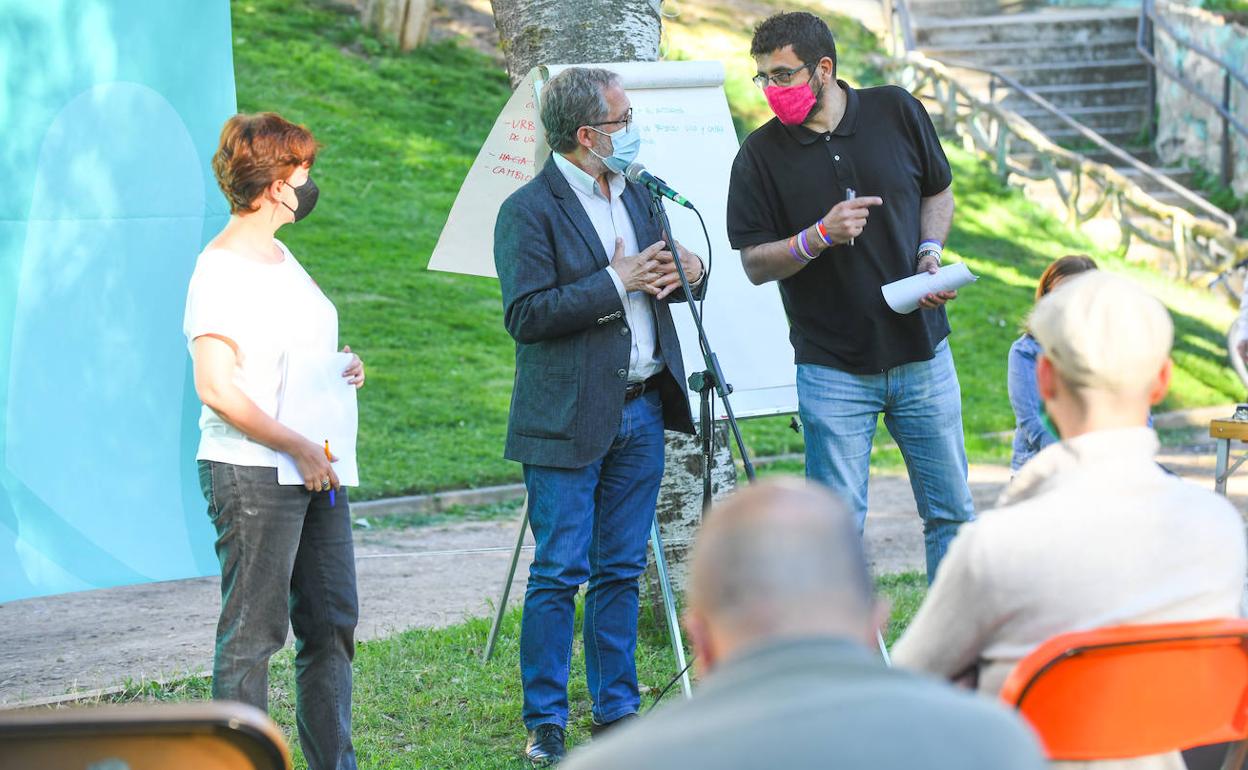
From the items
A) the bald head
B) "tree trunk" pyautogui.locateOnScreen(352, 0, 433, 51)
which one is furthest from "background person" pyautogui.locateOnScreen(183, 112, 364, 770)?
"tree trunk" pyautogui.locateOnScreen(352, 0, 433, 51)

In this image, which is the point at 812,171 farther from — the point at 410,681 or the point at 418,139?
the point at 418,139

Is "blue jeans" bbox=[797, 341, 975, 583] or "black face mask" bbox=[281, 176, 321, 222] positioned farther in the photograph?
"blue jeans" bbox=[797, 341, 975, 583]

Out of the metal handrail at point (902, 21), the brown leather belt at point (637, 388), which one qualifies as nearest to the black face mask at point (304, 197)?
the brown leather belt at point (637, 388)

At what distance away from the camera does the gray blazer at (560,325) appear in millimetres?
4250

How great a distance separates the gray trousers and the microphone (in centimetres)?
122

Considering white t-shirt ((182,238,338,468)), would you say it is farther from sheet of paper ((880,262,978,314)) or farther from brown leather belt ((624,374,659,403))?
sheet of paper ((880,262,978,314))

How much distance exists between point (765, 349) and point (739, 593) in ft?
13.4

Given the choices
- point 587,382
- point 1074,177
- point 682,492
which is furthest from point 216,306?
point 1074,177

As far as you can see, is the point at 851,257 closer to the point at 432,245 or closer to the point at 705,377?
the point at 705,377

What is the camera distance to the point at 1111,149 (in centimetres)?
1524

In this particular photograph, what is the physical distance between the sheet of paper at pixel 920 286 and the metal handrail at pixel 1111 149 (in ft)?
37.5

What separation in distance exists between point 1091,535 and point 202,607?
210 inches

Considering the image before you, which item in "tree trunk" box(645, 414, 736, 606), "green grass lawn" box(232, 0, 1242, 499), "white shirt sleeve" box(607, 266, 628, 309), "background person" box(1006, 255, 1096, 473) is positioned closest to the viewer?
"white shirt sleeve" box(607, 266, 628, 309)

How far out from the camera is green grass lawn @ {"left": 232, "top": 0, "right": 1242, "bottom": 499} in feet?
32.3
